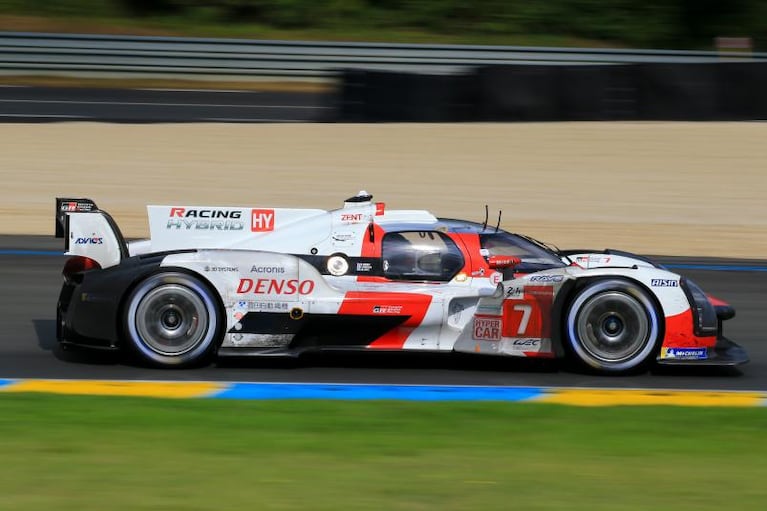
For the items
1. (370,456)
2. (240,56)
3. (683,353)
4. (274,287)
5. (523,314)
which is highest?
(240,56)

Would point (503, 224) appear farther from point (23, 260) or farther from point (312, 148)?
point (23, 260)

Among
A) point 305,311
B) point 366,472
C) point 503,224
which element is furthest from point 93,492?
point 503,224

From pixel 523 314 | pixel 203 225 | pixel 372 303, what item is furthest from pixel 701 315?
pixel 203 225

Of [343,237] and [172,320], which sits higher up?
[343,237]

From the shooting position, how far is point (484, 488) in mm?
5230

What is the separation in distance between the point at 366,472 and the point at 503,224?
9845 mm

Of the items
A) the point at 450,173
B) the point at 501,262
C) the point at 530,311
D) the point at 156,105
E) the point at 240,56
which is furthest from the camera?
the point at 240,56

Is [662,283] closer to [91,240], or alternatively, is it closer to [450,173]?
[91,240]

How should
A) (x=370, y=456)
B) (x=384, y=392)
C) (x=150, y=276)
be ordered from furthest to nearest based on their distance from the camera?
1. (x=150, y=276)
2. (x=384, y=392)
3. (x=370, y=456)

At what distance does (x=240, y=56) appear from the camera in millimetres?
26141

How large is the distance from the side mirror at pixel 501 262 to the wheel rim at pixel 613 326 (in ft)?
1.88

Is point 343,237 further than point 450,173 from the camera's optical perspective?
No

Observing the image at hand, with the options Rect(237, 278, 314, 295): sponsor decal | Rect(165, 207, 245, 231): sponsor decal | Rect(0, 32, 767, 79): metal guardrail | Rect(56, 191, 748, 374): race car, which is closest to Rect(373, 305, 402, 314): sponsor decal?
Rect(56, 191, 748, 374): race car

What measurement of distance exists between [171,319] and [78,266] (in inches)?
31.3
